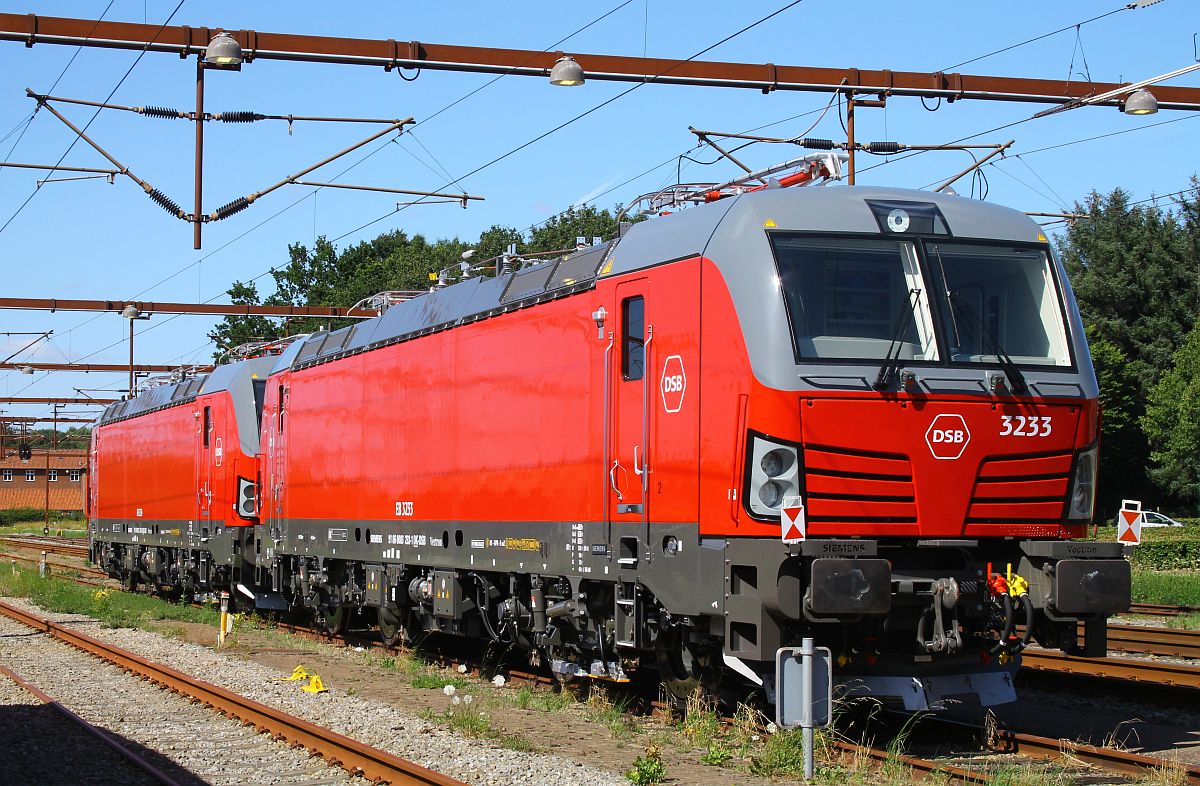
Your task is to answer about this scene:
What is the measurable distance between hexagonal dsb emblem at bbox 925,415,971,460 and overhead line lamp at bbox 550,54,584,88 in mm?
6930

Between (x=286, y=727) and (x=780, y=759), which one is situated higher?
(x=780, y=759)

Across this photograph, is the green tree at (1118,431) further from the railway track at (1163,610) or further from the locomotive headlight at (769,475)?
the locomotive headlight at (769,475)

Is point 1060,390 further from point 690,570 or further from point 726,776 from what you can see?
point 726,776

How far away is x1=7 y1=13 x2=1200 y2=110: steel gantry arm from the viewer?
1466 centimetres

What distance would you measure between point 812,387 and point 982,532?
1.66 meters

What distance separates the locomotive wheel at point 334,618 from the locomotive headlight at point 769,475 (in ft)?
37.8

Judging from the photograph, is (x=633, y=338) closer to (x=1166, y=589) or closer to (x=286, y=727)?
(x=286, y=727)

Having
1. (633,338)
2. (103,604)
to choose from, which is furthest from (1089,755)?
(103,604)

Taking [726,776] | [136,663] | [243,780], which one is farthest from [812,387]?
[136,663]

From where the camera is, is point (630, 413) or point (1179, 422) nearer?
point (630, 413)

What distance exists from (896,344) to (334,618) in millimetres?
12672

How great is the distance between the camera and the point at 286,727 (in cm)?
1170

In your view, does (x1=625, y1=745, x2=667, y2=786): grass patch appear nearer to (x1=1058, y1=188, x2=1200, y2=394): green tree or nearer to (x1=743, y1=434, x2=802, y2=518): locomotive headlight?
(x1=743, y1=434, x2=802, y2=518): locomotive headlight

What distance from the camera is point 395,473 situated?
54.6ft
